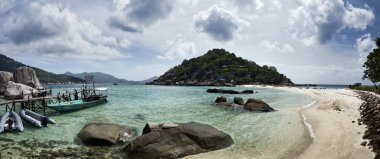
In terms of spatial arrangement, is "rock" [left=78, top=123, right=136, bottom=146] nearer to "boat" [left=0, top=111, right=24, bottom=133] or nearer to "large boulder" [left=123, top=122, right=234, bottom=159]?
"large boulder" [left=123, top=122, right=234, bottom=159]

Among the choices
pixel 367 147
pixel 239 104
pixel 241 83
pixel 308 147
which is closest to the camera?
pixel 367 147

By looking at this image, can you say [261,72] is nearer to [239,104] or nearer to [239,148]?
[239,104]

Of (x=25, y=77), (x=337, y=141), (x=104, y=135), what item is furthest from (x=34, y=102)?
(x=337, y=141)

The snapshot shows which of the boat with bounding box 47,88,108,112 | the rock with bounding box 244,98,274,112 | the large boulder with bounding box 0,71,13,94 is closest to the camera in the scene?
the rock with bounding box 244,98,274,112

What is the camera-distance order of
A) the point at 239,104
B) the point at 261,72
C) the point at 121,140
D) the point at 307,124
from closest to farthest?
the point at 121,140, the point at 307,124, the point at 239,104, the point at 261,72

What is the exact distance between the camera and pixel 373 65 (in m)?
61.9

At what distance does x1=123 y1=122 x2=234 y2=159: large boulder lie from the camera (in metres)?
17.0

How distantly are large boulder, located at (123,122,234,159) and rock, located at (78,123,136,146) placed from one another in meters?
2.62

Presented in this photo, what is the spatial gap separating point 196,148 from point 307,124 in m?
13.1

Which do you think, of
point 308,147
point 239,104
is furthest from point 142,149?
point 239,104

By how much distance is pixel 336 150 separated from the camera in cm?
1705

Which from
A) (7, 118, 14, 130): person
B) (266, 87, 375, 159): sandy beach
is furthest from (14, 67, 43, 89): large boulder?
(266, 87, 375, 159): sandy beach

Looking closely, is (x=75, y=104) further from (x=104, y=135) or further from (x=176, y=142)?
(x=176, y=142)

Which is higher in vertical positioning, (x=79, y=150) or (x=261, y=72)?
(x=261, y=72)
